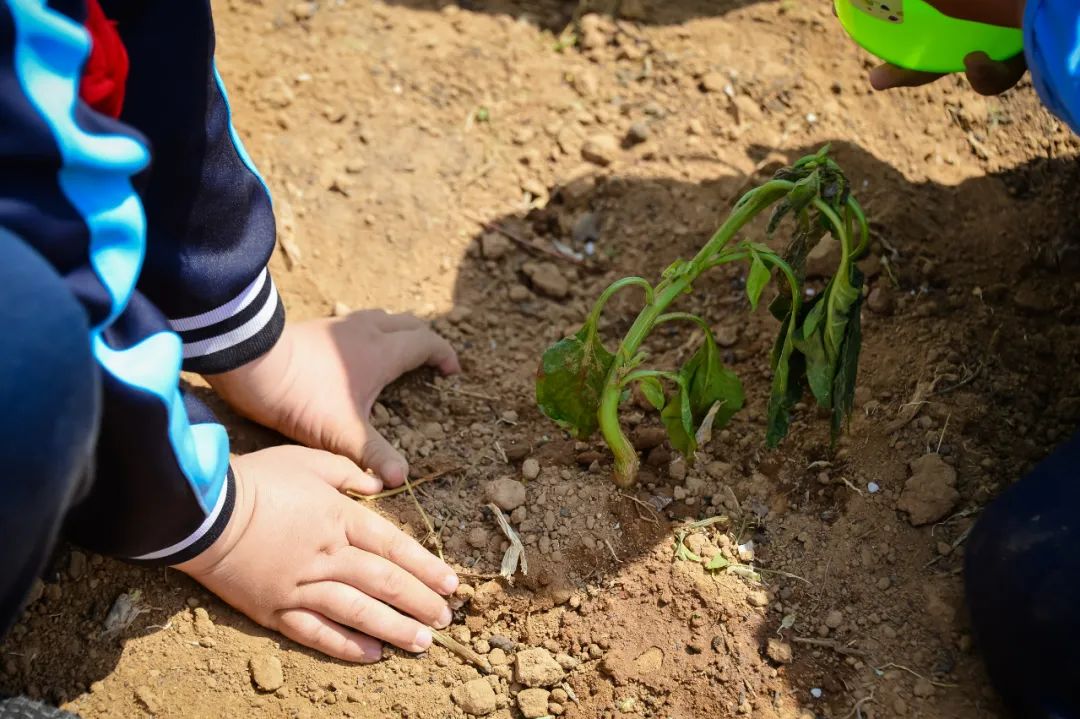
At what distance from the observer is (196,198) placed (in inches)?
49.6

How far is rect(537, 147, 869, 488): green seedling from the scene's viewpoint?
1.25m

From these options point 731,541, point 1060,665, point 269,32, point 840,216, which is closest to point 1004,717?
point 1060,665

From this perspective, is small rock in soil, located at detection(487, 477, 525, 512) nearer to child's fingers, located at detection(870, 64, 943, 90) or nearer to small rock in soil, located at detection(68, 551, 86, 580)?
small rock in soil, located at detection(68, 551, 86, 580)

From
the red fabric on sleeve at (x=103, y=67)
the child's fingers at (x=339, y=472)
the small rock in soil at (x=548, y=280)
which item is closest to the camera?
the red fabric on sleeve at (x=103, y=67)

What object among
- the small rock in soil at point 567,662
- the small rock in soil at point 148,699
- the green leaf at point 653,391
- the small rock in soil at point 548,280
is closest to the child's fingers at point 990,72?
the green leaf at point 653,391

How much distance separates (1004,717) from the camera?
1.23m

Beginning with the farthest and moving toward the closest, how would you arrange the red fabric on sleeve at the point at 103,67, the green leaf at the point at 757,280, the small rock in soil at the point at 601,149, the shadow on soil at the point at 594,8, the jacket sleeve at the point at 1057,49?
the shadow on soil at the point at 594,8
the small rock in soil at the point at 601,149
the green leaf at the point at 757,280
the jacket sleeve at the point at 1057,49
the red fabric on sleeve at the point at 103,67

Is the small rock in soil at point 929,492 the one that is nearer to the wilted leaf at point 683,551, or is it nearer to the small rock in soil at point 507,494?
the wilted leaf at point 683,551

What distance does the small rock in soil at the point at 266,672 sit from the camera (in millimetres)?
1294

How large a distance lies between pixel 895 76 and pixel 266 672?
120 cm

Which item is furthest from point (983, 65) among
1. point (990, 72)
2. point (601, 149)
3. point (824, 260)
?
point (601, 149)

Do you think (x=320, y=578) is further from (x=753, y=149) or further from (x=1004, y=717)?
(x=753, y=149)

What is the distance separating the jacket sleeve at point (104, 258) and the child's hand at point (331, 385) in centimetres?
28

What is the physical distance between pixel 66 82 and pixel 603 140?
46.3 inches
